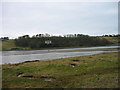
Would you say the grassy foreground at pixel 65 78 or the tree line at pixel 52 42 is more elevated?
the tree line at pixel 52 42

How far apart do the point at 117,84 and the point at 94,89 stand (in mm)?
1837

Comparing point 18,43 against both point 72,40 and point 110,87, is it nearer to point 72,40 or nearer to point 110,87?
point 72,40

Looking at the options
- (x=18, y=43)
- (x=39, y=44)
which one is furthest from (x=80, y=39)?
(x=18, y=43)

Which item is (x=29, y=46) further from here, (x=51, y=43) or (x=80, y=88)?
(x=80, y=88)

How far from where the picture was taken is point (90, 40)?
423 feet

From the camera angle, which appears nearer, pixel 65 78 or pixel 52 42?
pixel 65 78

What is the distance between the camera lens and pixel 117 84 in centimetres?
988

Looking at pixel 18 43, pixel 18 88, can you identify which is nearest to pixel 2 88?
pixel 18 88

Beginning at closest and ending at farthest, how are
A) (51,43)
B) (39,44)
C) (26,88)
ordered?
(26,88) < (39,44) < (51,43)

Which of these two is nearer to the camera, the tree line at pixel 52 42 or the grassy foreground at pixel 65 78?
the grassy foreground at pixel 65 78

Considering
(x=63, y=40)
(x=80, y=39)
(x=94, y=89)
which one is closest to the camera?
(x=94, y=89)

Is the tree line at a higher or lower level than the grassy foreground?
higher

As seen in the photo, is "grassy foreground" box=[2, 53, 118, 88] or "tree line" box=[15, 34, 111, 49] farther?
"tree line" box=[15, 34, 111, 49]

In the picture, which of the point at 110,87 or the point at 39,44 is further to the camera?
the point at 39,44
